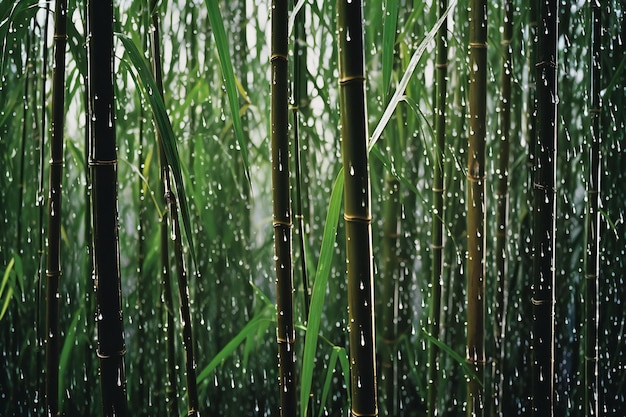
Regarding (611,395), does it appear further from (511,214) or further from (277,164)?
(277,164)

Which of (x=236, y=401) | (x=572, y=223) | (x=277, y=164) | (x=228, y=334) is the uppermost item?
(x=277, y=164)

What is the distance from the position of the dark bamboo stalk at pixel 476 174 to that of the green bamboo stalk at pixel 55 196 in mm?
398

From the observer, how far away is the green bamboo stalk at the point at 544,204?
0.54m

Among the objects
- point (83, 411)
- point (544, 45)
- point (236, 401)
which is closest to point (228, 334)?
point (236, 401)

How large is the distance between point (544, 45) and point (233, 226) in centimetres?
72

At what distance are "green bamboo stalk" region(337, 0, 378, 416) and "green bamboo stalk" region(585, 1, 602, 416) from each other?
43 centimetres

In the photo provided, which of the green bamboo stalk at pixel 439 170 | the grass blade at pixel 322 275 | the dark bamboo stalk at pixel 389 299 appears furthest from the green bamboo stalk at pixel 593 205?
the grass blade at pixel 322 275

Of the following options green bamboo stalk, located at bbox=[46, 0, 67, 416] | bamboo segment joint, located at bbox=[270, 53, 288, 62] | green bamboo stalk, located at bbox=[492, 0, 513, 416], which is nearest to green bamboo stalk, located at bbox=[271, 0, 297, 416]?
bamboo segment joint, located at bbox=[270, 53, 288, 62]

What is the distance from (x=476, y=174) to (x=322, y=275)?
21 centimetres

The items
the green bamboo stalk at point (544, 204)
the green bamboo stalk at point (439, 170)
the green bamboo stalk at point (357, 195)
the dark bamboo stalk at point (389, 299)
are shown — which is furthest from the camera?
the dark bamboo stalk at point (389, 299)

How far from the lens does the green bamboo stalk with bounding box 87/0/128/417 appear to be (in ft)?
1.43

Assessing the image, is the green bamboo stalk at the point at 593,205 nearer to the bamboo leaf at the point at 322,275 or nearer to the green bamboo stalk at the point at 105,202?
the bamboo leaf at the point at 322,275

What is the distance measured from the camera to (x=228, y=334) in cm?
117

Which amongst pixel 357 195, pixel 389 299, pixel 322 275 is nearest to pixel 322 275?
pixel 322 275
